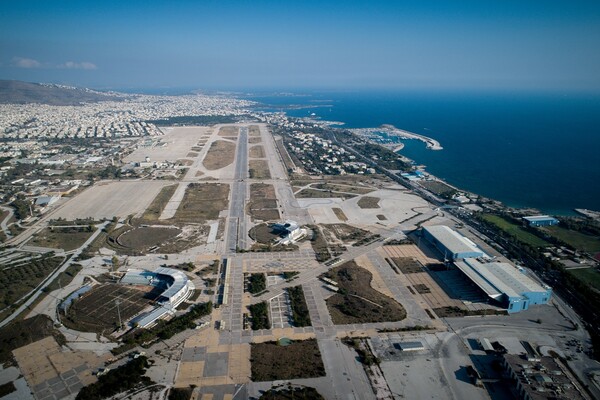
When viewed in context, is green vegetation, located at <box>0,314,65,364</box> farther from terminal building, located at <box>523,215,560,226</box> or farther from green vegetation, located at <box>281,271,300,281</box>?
terminal building, located at <box>523,215,560,226</box>

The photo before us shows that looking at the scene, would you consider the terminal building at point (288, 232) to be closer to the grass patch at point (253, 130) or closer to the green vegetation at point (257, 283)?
the green vegetation at point (257, 283)

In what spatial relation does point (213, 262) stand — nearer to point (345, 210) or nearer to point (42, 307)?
point (42, 307)

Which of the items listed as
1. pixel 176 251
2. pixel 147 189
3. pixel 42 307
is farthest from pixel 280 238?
pixel 147 189

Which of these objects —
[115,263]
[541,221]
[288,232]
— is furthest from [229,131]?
[541,221]

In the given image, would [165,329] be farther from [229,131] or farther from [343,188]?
[229,131]

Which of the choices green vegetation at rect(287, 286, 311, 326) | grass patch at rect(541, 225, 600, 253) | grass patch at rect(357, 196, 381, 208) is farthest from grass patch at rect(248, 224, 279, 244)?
grass patch at rect(541, 225, 600, 253)
